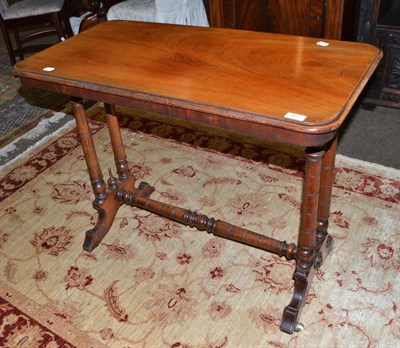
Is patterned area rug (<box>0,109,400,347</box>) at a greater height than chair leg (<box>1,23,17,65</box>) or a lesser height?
lesser

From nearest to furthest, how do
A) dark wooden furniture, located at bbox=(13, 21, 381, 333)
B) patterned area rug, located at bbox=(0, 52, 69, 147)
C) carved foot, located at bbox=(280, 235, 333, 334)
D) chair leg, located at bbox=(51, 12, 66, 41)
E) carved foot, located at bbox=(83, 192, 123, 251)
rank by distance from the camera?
dark wooden furniture, located at bbox=(13, 21, 381, 333), carved foot, located at bbox=(280, 235, 333, 334), carved foot, located at bbox=(83, 192, 123, 251), patterned area rug, located at bbox=(0, 52, 69, 147), chair leg, located at bbox=(51, 12, 66, 41)

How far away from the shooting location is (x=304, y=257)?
1743 mm

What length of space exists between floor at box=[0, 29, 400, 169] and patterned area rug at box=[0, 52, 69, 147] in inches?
78.8

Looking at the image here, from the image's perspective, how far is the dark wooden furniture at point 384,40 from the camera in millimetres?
2754

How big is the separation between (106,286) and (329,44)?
1.30m

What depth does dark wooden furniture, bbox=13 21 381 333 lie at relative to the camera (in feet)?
4.50

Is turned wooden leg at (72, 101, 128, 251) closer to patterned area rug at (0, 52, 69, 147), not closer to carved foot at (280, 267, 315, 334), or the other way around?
carved foot at (280, 267, 315, 334)

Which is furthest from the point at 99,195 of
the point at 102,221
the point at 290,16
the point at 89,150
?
the point at 290,16

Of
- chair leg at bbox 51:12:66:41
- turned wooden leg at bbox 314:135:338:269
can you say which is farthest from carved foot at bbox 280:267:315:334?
chair leg at bbox 51:12:66:41

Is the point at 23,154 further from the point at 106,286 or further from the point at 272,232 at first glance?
the point at 272,232

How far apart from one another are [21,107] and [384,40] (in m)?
2.54

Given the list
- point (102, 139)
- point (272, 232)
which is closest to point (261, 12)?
point (102, 139)

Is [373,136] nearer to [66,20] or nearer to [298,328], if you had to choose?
[298,328]

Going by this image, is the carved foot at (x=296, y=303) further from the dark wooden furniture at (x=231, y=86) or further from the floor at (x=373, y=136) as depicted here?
the floor at (x=373, y=136)
